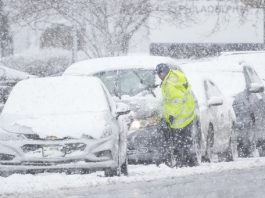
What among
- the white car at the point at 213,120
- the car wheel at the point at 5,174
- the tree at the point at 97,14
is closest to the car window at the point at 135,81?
the white car at the point at 213,120

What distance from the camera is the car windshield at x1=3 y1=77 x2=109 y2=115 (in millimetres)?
11492

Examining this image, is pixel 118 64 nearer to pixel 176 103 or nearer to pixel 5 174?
pixel 176 103

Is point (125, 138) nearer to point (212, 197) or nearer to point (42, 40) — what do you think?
point (212, 197)

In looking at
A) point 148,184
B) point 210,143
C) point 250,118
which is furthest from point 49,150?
point 250,118

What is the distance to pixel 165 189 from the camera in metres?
9.64

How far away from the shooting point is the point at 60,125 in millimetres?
10844

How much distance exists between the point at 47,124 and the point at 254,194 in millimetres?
2823

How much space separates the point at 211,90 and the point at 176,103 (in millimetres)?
1703

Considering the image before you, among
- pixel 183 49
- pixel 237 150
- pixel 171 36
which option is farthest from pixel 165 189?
pixel 183 49

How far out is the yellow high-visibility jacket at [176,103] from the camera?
12.7 m

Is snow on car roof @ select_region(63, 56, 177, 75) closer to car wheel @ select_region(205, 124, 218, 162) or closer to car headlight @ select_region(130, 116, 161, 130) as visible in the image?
car wheel @ select_region(205, 124, 218, 162)

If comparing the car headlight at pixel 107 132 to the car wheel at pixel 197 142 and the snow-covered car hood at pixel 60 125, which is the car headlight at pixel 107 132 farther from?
the car wheel at pixel 197 142

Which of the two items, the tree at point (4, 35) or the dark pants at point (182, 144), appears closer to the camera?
the dark pants at point (182, 144)

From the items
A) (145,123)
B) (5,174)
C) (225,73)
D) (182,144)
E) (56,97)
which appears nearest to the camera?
Answer: (5,174)
